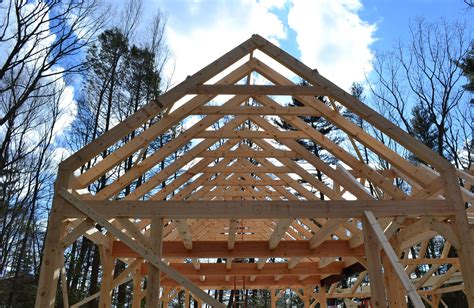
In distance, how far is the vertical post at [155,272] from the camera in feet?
13.1

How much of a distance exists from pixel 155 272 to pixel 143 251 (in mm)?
269

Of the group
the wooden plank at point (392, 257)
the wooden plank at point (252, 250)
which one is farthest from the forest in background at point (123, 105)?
the wooden plank at point (392, 257)

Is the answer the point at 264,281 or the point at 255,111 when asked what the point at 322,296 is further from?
the point at 255,111

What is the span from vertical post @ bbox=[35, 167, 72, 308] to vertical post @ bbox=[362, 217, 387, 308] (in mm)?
3425

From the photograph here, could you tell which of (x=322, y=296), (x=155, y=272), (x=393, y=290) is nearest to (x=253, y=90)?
(x=155, y=272)

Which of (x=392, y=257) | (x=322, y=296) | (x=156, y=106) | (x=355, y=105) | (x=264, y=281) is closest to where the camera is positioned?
(x=392, y=257)

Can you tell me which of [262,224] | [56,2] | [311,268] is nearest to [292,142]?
[311,268]

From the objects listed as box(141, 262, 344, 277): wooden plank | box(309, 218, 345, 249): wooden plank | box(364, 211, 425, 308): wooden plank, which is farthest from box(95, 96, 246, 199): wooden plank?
box(141, 262, 344, 277): wooden plank

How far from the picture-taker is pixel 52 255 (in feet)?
13.4

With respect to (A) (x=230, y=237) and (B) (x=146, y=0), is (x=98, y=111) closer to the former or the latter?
(B) (x=146, y=0)

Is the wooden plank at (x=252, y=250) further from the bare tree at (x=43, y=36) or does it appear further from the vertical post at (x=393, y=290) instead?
the bare tree at (x=43, y=36)

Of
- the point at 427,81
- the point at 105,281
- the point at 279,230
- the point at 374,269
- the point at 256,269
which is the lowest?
the point at 374,269

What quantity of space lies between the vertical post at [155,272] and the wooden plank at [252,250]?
79.4 inches

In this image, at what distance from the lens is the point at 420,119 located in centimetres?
1479
